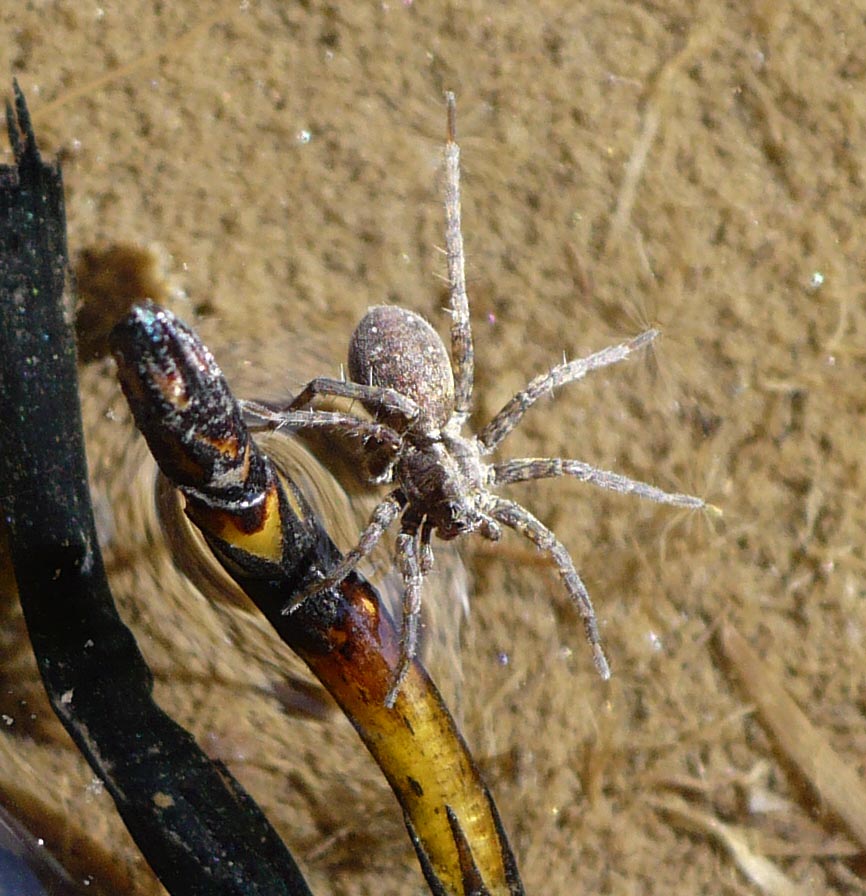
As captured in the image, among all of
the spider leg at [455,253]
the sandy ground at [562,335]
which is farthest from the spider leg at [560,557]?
the spider leg at [455,253]

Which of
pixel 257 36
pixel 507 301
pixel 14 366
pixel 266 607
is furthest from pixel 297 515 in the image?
pixel 257 36

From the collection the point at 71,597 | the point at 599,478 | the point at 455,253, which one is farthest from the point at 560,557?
the point at 71,597

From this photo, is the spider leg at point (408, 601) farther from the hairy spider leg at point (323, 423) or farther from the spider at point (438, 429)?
the hairy spider leg at point (323, 423)

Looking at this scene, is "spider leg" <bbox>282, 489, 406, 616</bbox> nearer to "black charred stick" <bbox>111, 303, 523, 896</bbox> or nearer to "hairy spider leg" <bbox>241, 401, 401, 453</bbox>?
"black charred stick" <bbox>111, 303, 523, 896</bbox>

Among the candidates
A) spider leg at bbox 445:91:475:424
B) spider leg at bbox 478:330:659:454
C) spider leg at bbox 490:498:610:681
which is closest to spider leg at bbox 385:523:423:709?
spider leg at bbox 490:498:610:681

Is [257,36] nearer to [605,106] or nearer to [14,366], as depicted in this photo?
[605,106]
